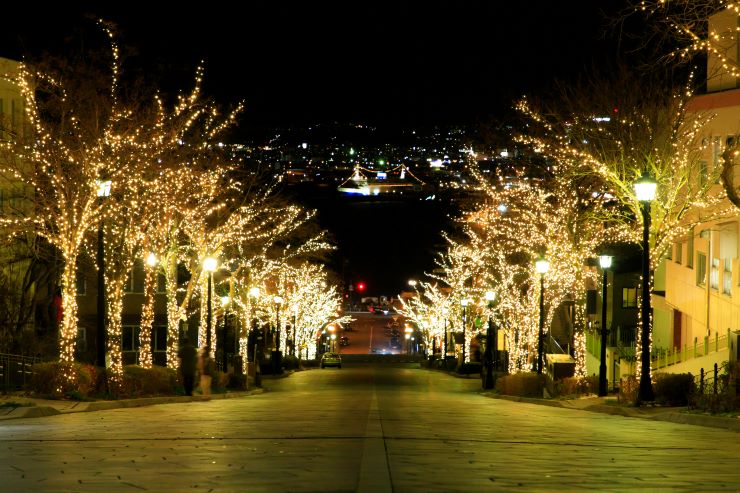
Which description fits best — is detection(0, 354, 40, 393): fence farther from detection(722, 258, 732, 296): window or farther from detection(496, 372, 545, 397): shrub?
detection(722, 258, 732, 296): window

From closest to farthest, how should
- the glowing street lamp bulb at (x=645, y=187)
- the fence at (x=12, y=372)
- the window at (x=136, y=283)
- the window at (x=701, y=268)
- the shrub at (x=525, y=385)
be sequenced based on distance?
the glowing street lamp bulb at (x=645, y=187)
the fence at (x=12, y=372)
the shrub at (x=525, y=385)
the window at (x=701, y=268)
the window at (x=136, y=283)

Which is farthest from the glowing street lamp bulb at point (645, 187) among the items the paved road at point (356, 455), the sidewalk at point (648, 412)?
the paved road at point (356, 455)

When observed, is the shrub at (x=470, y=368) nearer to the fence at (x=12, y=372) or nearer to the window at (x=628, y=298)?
the window at (x=628, y=298)

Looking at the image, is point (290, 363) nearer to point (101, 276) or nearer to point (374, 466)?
point (101, 276)

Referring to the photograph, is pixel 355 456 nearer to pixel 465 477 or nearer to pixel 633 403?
pixel 465 477

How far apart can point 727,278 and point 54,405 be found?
23783mm

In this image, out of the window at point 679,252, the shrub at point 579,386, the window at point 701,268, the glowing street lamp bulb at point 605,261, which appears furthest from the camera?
the window at point 679,252

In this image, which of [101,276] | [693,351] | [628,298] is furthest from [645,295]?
[628,298]

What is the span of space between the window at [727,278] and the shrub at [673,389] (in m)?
11.8

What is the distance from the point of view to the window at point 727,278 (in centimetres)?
3541

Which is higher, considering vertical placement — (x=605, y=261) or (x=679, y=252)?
(x=679, y=252)

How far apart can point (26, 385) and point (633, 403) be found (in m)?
14.8

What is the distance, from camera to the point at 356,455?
12078 mm

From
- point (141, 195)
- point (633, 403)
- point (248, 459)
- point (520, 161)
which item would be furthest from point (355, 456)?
point (520, 161)
